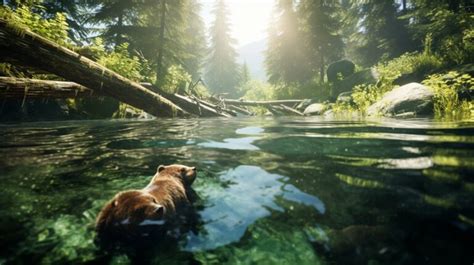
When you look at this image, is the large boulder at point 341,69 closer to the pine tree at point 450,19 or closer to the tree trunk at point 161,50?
the pine tree at point 450,19

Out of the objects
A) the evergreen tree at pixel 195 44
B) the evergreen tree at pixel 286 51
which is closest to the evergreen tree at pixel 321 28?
the evergreen tree at pixel 286 51

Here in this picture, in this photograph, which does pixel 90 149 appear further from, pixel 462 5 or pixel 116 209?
pixel 462 5

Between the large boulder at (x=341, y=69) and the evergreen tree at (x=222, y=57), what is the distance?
99.5 ft

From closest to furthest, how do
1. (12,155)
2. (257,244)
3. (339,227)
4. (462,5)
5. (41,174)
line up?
(257,244), (339,227), (41,174), (12,155), (462,5)

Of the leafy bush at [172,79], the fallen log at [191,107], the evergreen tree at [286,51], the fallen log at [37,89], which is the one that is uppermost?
the evergreen tree at [286,51]

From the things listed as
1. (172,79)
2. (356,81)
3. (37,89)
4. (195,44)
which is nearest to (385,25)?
(356,81)

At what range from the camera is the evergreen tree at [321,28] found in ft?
82.1

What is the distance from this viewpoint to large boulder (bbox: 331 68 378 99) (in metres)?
17.2

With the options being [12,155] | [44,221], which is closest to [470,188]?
[44,221]

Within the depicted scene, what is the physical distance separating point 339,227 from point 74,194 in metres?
2.46

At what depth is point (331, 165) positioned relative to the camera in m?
3.52

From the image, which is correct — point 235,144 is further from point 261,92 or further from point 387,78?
point 261,92

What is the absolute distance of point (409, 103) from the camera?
9.07 meters

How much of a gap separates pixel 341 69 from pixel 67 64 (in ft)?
64.1
